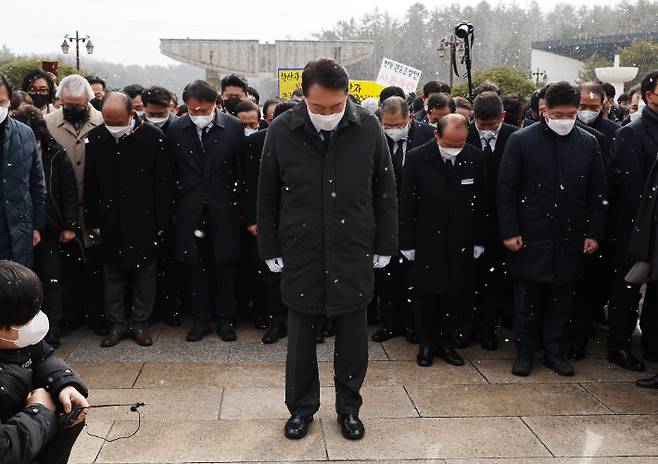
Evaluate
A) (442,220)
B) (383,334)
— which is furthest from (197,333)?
(442,220)

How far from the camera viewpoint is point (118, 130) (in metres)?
5.85

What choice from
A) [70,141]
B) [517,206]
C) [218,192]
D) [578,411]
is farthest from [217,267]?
[578,411]

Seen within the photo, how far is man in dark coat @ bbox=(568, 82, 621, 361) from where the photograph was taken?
229 inches

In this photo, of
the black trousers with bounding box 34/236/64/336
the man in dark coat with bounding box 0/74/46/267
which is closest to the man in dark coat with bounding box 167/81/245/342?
the black trousers with bounding box 34/236/64/336

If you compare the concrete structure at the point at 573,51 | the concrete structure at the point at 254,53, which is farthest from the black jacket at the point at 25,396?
the concrete structure at the point at 573,51

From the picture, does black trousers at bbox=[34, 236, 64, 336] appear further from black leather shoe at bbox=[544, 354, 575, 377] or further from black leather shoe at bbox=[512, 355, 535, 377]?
black leather shoe at bbox=[544, 354, 575, 377]

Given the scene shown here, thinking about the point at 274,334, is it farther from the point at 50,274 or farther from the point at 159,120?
the point at 159,120

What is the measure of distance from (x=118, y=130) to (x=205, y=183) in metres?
0.83

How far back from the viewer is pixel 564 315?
5.43m

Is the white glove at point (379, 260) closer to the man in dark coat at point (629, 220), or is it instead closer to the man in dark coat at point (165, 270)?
the man in dark coat at point (629, 220)

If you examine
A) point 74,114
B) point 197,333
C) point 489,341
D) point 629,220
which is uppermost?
point 74,114

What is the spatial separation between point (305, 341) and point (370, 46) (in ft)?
85.7

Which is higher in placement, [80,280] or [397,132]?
[397,132]

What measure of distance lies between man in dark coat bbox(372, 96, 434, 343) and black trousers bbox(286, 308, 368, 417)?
1.55 m
